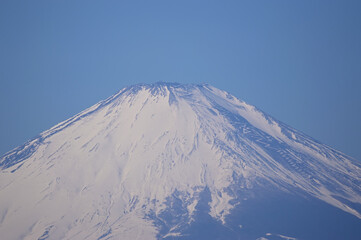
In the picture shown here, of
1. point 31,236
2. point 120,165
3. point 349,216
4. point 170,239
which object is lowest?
point 349,216

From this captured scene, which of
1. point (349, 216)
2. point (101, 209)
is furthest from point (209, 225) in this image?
point (349, 216)

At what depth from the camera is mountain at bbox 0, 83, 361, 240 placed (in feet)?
217

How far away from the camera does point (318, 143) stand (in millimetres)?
90250

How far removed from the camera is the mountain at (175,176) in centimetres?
6606

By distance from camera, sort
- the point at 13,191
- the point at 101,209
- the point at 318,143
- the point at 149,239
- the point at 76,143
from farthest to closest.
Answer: the point at 318,143 < the point at 76,143 < the point at 13,191 < the point at 101,209 < the point at 149,239

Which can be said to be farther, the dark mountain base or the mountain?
the mountain

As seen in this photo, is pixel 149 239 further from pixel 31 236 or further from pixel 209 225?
pixel 31 236

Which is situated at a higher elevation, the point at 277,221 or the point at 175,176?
the point at 175,176

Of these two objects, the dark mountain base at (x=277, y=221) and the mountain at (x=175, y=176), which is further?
the mountain at (x=175, y=176)

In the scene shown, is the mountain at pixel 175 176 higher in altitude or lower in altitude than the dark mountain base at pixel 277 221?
higher

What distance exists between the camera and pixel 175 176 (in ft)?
244

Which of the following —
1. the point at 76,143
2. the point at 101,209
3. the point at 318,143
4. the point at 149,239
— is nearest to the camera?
the point at 149,239

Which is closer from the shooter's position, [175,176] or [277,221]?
[277,221]

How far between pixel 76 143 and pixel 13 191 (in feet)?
42.0
